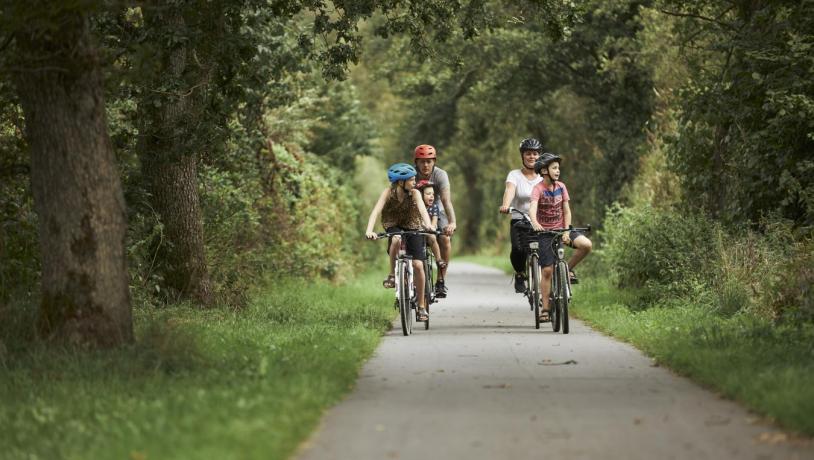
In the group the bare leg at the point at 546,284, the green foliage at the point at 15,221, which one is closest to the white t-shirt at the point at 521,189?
the bare leg at the point at 546,284

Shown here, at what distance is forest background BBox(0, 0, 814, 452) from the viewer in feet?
36.0

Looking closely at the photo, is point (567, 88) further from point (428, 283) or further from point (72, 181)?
point (72, 181)

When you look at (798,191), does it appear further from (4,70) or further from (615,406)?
(4,70)

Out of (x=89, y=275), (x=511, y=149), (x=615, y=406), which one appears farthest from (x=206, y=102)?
(x=511, y=149)

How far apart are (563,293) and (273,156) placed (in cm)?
1065

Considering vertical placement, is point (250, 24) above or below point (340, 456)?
above

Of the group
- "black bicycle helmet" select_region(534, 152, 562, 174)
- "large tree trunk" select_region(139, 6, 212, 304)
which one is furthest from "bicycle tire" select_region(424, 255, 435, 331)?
"large tree trunk" select_region(139, 6, 212, 304)

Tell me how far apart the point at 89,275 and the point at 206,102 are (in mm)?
5426

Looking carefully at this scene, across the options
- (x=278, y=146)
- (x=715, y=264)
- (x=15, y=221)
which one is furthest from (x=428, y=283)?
(x=278, y=146)

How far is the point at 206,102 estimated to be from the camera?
16.0m

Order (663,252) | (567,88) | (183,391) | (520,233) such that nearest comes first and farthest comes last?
1. (183,391)
2. (520,233)
3. (663,252)
4. (567,88)

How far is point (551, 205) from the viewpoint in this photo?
15.3m

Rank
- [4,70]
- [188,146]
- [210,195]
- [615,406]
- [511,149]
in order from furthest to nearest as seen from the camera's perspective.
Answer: [511,149]
[210,195]
[188,146]
[4,70]
[615,406]

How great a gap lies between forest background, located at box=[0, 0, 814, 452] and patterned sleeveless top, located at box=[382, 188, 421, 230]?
1.49 meters
